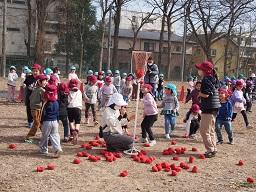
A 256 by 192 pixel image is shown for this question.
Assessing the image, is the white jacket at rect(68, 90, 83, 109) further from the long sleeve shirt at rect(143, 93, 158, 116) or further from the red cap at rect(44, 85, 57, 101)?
the long sleeve shirt at rect(143, 93, 158, 116)

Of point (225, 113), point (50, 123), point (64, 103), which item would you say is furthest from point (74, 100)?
point (225, 113)

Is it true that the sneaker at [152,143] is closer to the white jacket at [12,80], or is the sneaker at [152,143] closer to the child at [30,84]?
the child at [30,84]

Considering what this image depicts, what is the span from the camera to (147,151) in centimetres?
1041

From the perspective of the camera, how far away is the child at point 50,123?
30.5ft

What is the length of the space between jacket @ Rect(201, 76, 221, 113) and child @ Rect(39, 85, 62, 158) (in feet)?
11.0

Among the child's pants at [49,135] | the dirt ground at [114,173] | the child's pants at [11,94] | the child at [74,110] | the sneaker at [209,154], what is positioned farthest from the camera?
the child's pants at [11,94]

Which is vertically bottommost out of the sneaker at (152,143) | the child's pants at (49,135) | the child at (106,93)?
the sneaker at (152,143)

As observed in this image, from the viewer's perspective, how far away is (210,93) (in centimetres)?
989

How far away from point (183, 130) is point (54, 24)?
47053mm

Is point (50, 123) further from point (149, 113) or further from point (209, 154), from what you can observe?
point (209, 154)

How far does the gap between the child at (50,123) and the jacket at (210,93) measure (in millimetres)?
3350

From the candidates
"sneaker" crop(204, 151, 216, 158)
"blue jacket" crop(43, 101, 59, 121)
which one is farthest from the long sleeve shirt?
"blue jacket" crop(43, 101, 59, 121)

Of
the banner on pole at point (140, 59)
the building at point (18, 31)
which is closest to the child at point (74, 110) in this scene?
the banner on pole at point (140, 59)

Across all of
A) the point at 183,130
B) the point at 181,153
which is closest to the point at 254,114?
the point at 183,130
